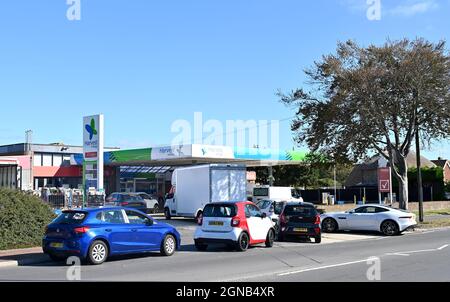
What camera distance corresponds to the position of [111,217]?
15.1 meters

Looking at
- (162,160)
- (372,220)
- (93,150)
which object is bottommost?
(372,220)

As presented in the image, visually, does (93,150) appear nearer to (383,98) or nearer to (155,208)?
(155,208)

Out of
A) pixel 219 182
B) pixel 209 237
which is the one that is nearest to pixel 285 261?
pixel 209 237

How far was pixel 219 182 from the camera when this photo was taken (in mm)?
29625

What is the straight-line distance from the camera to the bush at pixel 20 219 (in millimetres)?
17438

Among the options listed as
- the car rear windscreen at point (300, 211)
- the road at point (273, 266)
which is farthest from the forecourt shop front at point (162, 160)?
the road at point (273, 266)

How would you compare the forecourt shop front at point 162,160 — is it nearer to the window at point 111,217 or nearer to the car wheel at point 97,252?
the window at point 111,217

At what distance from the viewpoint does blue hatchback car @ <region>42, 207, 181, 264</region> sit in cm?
1409

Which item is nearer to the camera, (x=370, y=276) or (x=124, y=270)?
(x=370, y=276)

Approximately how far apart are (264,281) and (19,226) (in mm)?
10027

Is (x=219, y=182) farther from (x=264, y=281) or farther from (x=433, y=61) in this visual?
(x=264, y=281)

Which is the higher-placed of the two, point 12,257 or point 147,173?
point 147,173

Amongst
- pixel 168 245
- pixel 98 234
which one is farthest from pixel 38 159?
pixel 98 234

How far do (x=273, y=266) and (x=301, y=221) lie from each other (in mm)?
7805
